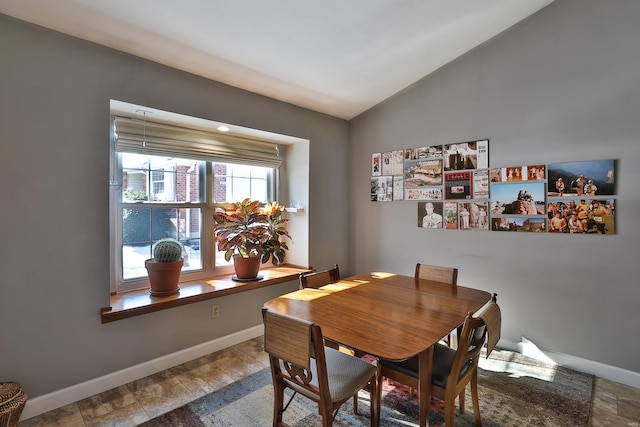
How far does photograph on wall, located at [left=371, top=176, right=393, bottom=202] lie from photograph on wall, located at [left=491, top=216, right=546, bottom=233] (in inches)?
43.9

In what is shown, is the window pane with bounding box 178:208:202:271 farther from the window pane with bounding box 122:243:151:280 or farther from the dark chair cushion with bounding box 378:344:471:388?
the dark chair cushion with bounding box 378:344:471:388

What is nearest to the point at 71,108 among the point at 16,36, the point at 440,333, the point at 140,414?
the point at 16,36

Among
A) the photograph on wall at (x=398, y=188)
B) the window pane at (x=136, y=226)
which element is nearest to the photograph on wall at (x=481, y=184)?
the photograph on wall at (x=398, y=188)

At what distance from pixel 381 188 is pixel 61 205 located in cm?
294

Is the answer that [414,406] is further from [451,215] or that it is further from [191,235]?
[191,235]

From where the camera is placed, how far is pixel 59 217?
208 centimetres

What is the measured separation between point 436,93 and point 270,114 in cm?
173

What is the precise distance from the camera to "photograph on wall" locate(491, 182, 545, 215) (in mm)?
2740

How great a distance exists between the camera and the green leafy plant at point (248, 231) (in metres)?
3.00

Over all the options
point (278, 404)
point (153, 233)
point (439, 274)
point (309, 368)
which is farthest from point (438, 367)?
point (153, 233)

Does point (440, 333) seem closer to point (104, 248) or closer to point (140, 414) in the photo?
point (140, 414)

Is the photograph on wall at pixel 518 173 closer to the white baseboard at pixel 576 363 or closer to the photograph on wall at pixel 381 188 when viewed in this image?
the photograph on wall at pixel 381 188

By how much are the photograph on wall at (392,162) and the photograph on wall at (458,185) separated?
54 centimetres

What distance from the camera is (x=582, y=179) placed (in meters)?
2.54
